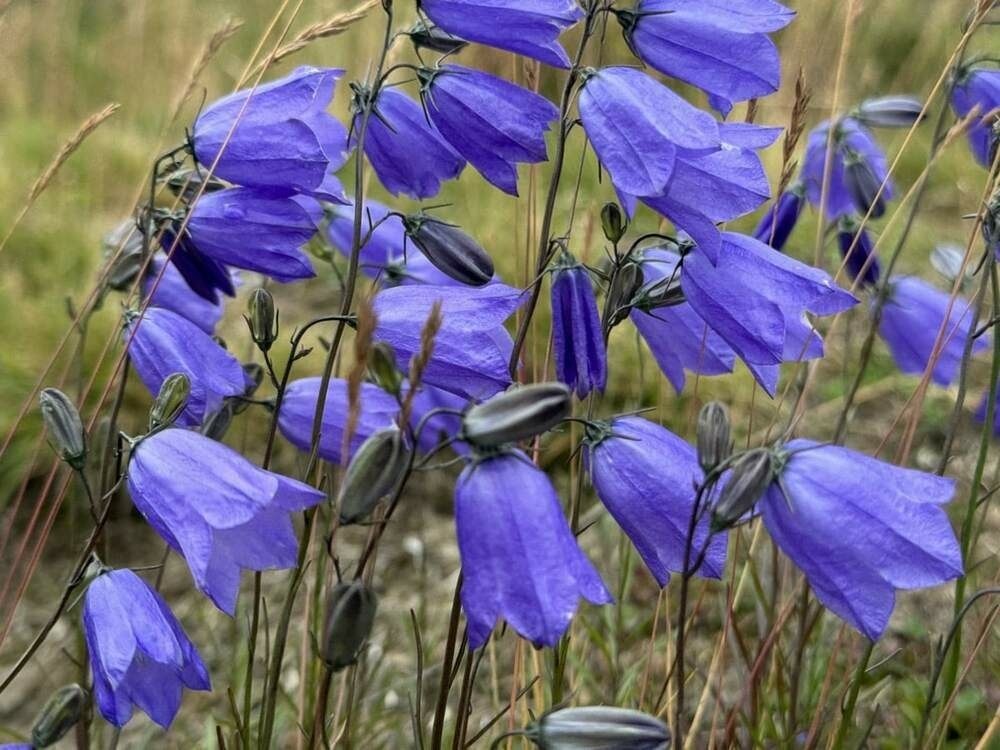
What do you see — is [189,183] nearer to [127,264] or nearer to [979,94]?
[127,264]

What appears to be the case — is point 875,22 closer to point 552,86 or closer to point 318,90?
point 552,86

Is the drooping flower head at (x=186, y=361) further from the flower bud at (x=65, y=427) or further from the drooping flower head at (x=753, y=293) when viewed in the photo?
the drooping flower head at (x=753, y=293)

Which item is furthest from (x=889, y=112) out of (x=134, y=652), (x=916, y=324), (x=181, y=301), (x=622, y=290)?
(x=134, y=652)

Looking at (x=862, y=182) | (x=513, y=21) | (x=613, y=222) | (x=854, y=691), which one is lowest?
(x=854, y=691)

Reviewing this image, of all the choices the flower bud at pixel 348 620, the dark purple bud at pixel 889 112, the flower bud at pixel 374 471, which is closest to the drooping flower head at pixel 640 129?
the flower bud at pixel 374 471

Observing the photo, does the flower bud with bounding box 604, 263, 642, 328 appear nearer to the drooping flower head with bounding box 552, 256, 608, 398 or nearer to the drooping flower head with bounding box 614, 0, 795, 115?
the drooping flower head with bounding box 552, 256, 608, 398

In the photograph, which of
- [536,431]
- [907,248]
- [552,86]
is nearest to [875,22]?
[552,86]

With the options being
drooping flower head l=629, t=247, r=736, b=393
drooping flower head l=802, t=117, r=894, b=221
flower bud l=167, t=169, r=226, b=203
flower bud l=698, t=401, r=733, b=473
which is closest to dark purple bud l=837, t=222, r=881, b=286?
drooping flower head l=802, t=117, r=894, b=221
